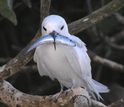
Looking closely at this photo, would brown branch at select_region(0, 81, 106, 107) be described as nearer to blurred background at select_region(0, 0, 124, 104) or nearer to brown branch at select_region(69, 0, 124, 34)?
brown branch at select_region(69, 0, 124, 34)

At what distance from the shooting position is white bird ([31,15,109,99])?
8.42ft

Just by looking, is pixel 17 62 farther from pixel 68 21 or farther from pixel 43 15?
pixel 68 21

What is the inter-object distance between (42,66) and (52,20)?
353 mm

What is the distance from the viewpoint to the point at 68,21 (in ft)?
15.0

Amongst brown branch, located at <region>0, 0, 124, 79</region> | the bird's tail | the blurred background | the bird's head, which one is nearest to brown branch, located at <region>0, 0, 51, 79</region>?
brown branch, located at <region>0, 0, 124, 79</region>

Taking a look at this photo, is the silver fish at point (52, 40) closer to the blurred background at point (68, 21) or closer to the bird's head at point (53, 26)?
the bird's head at point (53, 26)

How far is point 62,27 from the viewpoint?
2.60 m

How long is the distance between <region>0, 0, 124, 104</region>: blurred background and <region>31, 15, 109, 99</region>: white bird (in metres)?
1.37

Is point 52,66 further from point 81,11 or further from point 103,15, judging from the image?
point 81,11

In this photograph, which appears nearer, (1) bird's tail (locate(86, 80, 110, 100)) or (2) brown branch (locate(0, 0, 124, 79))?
(2) brown branch (locate(0, 0, 124, 79))

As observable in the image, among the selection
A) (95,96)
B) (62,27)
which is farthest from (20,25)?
(62,27)

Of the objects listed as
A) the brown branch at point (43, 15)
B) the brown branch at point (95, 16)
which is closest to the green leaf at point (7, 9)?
the brown branch at point (43, 15)

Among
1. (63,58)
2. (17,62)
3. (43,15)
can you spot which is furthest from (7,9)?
(63,58)

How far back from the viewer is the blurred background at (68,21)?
14.0 feet
